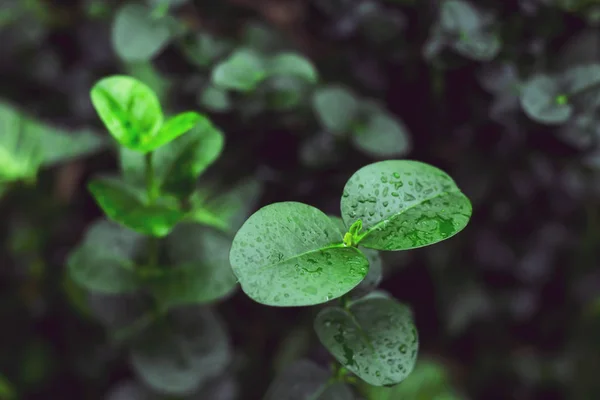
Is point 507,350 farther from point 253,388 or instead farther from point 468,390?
point 253,388

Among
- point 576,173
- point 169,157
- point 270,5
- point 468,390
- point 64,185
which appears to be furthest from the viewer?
point 270,5

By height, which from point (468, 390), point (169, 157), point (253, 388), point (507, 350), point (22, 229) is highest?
point (169, 157)

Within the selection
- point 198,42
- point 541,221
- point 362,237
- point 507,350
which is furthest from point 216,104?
point 507,350

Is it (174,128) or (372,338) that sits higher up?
(174,128)

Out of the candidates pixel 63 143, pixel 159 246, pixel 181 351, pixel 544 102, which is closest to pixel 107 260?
pixel 159 246

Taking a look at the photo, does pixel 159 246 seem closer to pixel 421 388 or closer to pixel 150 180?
pixel 150 180

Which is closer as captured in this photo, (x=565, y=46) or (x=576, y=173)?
(x=565, y=46)

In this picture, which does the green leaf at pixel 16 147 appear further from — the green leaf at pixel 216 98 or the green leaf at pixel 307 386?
the green leaf at pixel 307 386
